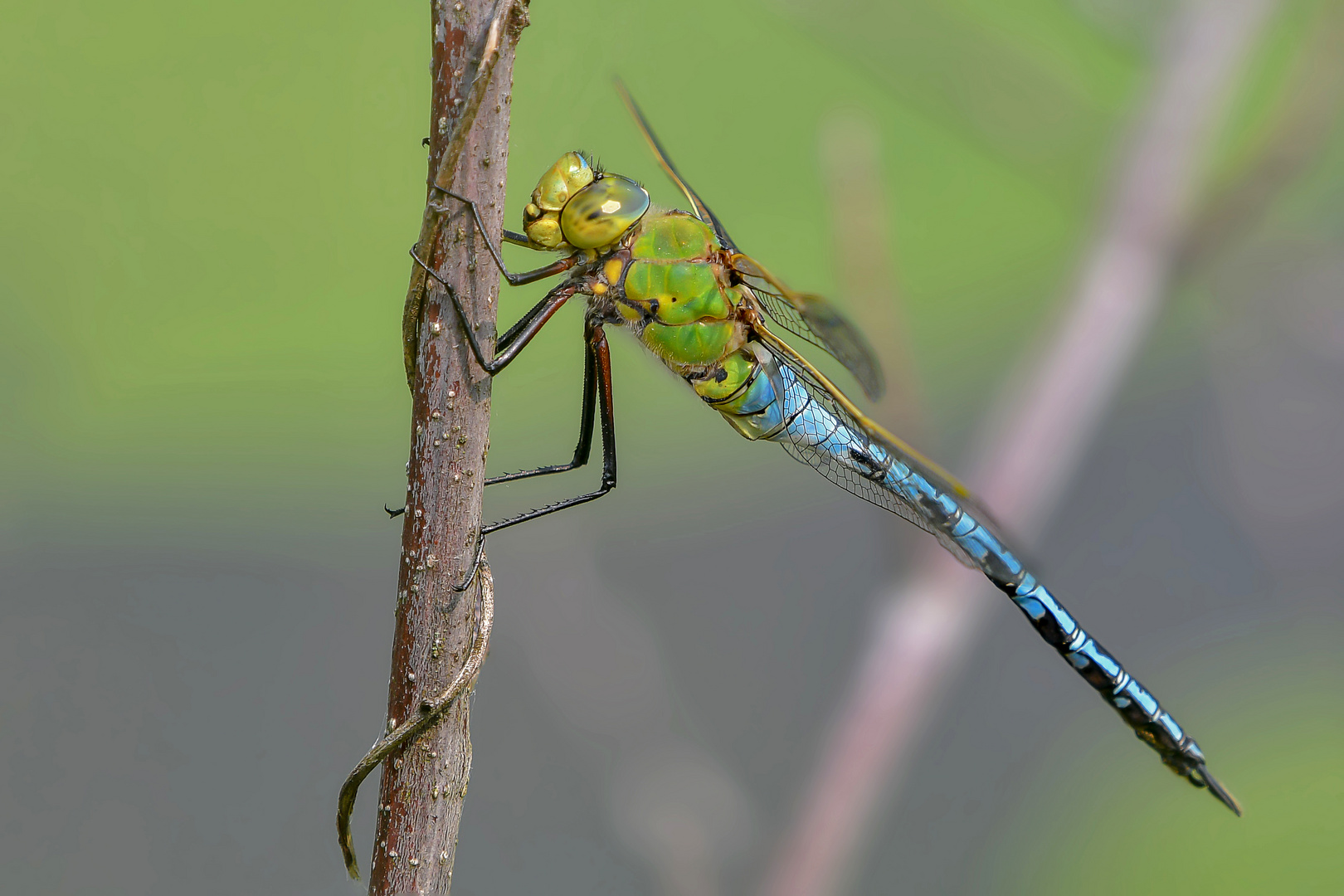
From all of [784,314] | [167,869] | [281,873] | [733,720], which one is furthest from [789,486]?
[784,314]

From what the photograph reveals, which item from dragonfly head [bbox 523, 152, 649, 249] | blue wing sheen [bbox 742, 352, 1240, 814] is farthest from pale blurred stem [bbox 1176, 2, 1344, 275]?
dragonfly head [bbox 523, 152, 649, 249]

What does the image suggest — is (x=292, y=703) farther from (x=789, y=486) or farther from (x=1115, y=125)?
(x=1115, y=125)

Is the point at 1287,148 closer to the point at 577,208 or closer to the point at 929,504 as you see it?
the point at 929,504

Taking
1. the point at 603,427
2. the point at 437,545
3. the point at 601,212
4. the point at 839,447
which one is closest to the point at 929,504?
the point at 839,447

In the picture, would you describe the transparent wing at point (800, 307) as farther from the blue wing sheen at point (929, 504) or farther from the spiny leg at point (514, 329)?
the spiny leg at point (514, 329)

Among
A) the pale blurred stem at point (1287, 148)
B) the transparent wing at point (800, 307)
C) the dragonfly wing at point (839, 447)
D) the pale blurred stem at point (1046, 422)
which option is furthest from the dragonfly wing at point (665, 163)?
the pale blurred stem at point (1287, 148)
